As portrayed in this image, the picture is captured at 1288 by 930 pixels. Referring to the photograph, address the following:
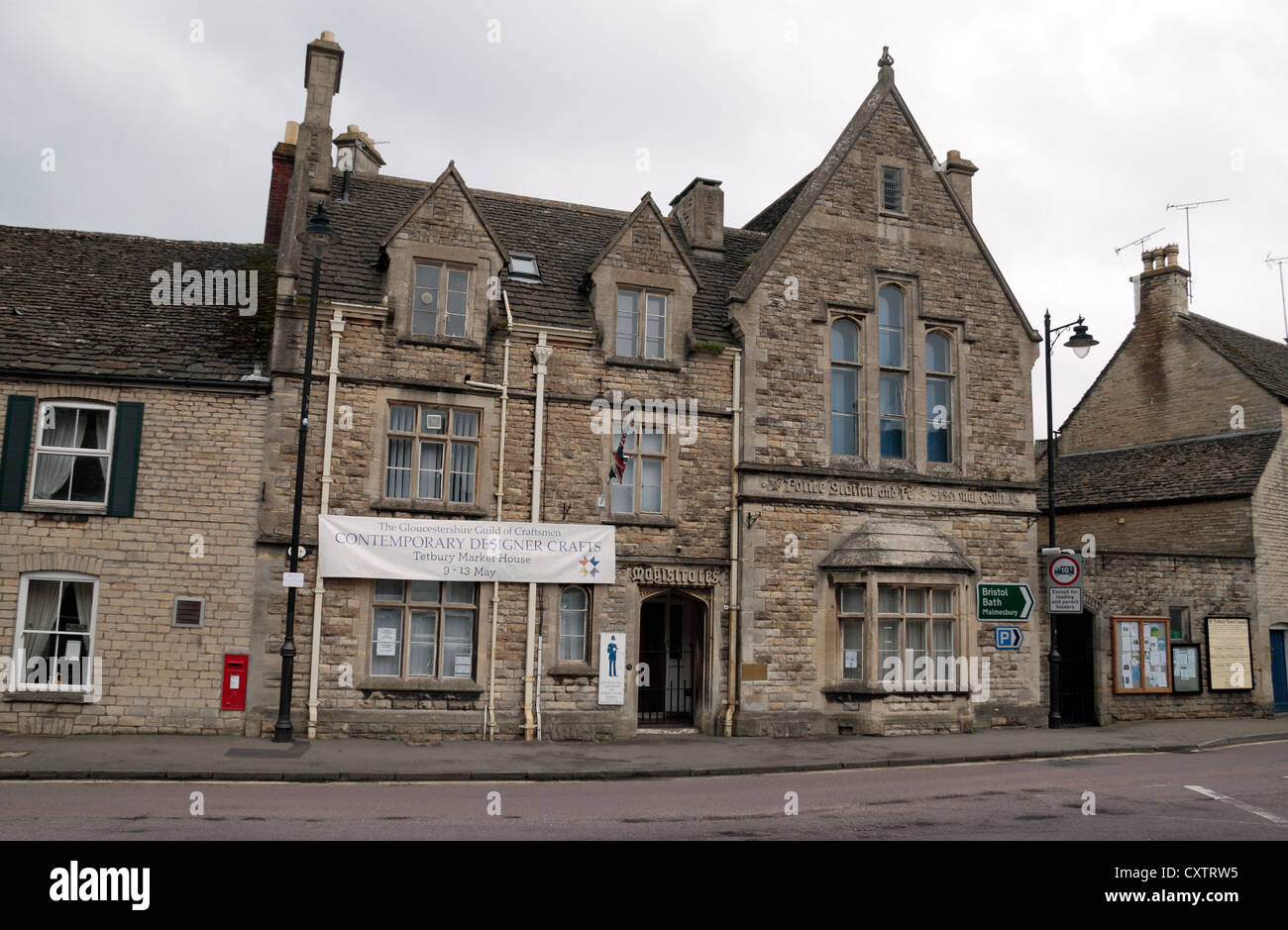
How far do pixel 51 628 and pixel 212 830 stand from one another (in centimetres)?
963

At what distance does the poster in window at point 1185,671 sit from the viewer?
2438cm

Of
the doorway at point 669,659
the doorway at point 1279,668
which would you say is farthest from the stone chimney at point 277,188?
the doorway at point 1279,668

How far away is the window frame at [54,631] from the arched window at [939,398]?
1564 cm

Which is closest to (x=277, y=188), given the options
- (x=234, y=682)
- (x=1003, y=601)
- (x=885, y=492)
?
(x=234, y=682)

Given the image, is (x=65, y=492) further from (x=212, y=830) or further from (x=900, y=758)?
(x=900, y=758)

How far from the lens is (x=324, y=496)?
18266 millimetres

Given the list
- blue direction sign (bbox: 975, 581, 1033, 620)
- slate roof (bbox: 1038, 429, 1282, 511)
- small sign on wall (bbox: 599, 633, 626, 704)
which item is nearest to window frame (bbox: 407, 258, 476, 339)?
small sign on wall (bbox: 599, 633, 626, 704)

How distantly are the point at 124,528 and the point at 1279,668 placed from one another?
26294 mm

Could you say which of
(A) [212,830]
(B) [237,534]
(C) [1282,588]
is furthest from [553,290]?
(C) [1282,588]

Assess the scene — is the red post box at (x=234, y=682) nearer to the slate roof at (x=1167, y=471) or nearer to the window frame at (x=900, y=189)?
the window frame at (x=900, y=189)

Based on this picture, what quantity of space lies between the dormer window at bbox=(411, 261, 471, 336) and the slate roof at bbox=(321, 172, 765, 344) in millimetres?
725

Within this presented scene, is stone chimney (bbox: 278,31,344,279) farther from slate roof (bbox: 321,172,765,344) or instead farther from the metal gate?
the metal gate

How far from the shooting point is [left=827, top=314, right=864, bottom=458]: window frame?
21.4 metres

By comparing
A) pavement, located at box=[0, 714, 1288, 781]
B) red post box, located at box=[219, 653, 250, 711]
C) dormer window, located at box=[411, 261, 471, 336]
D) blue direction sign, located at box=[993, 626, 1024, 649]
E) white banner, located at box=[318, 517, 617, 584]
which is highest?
dormer window, located at box=[411, 261, 471, 336]
